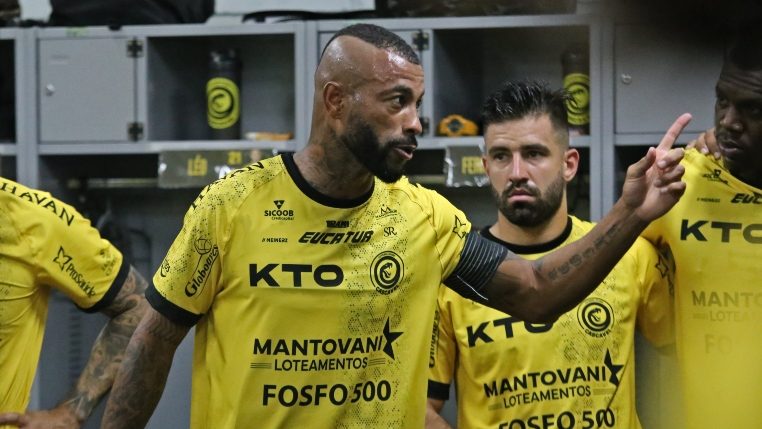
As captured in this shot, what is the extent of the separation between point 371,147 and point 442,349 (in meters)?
0.75

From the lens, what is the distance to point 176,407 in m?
2.83

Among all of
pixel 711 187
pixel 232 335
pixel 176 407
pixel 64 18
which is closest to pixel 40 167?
pixel 64 18

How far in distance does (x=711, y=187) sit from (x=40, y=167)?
7.64ft

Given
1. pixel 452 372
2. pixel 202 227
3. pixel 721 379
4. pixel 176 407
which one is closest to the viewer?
pixel 202 227

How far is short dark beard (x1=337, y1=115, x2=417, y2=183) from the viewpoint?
1.67m

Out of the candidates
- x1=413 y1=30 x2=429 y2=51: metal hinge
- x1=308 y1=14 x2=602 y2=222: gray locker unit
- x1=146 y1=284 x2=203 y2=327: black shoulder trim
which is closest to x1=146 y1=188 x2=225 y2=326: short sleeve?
x1=146 y1=284 x2=203 y2=327: black shoulder trim

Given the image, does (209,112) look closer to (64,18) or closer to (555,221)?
(64,18)

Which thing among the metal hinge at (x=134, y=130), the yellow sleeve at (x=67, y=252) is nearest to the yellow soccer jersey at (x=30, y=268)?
the yellow sleeve at (x=67, y=252)

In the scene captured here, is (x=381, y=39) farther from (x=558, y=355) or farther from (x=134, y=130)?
(x=134, y=130)

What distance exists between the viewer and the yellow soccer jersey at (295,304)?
1694mm

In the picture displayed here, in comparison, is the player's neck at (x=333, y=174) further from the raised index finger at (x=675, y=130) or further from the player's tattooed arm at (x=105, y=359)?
the player's tattooed arm at (x=105, y=359)

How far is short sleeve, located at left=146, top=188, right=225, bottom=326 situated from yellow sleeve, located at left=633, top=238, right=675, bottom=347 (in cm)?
106

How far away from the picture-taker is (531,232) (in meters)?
2.40

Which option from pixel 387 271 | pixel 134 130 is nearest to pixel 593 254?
pixel 387 271
